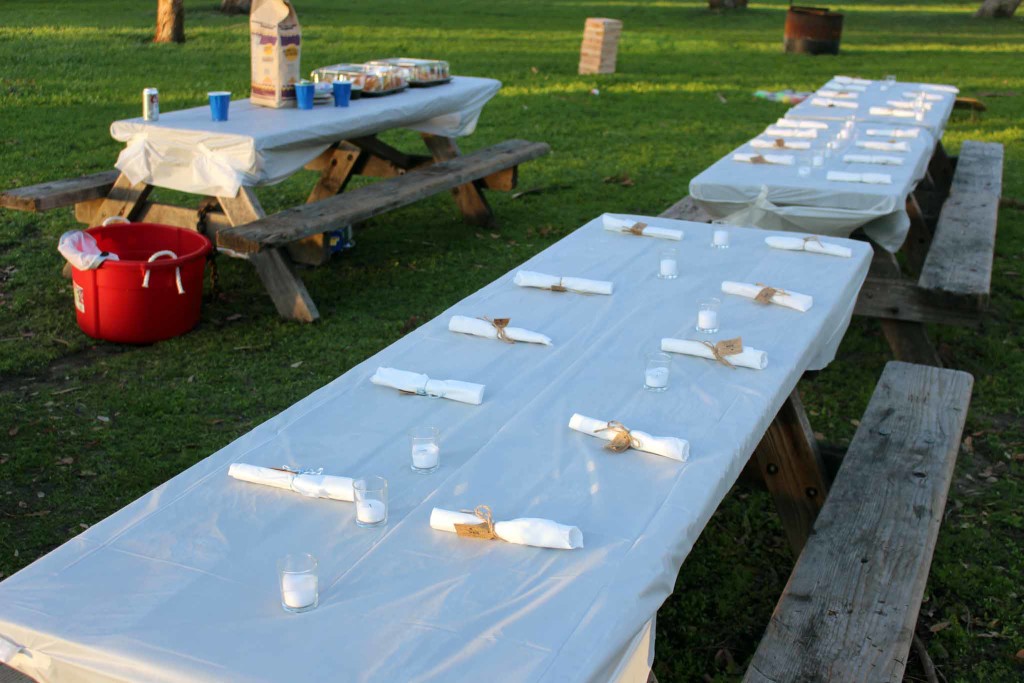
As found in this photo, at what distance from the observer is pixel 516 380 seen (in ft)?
8.71

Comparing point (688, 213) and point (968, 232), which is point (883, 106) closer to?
point (968, 232)

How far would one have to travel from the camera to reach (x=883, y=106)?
23.7 feet

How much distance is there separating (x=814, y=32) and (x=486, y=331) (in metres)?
15.2

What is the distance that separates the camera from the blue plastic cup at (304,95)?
6.12 meters

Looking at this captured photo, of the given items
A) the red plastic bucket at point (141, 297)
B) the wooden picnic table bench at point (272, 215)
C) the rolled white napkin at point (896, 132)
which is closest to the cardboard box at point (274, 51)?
the wooden picnic table bench at point (272, 215)

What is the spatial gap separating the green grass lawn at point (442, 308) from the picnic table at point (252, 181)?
0.39 m

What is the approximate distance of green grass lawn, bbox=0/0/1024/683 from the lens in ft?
12.0

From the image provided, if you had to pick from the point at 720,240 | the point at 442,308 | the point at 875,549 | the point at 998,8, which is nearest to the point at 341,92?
the point at 442,308

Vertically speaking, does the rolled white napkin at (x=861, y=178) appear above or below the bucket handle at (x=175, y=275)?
above

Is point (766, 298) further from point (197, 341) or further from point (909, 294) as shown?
point (197, 341)

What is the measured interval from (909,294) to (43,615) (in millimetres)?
3728

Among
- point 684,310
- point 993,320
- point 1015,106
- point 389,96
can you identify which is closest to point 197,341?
point 389,96

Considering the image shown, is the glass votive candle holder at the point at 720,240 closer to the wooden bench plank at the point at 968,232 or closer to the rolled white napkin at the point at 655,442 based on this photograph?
the wooden bench plank at the point at 968,232

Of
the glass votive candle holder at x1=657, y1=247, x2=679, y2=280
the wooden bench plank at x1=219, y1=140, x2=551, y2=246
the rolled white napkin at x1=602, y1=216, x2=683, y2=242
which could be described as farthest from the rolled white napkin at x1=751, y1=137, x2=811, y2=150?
the glass votive candle holder at x1=657, y1=247, x2=679, y2=280
